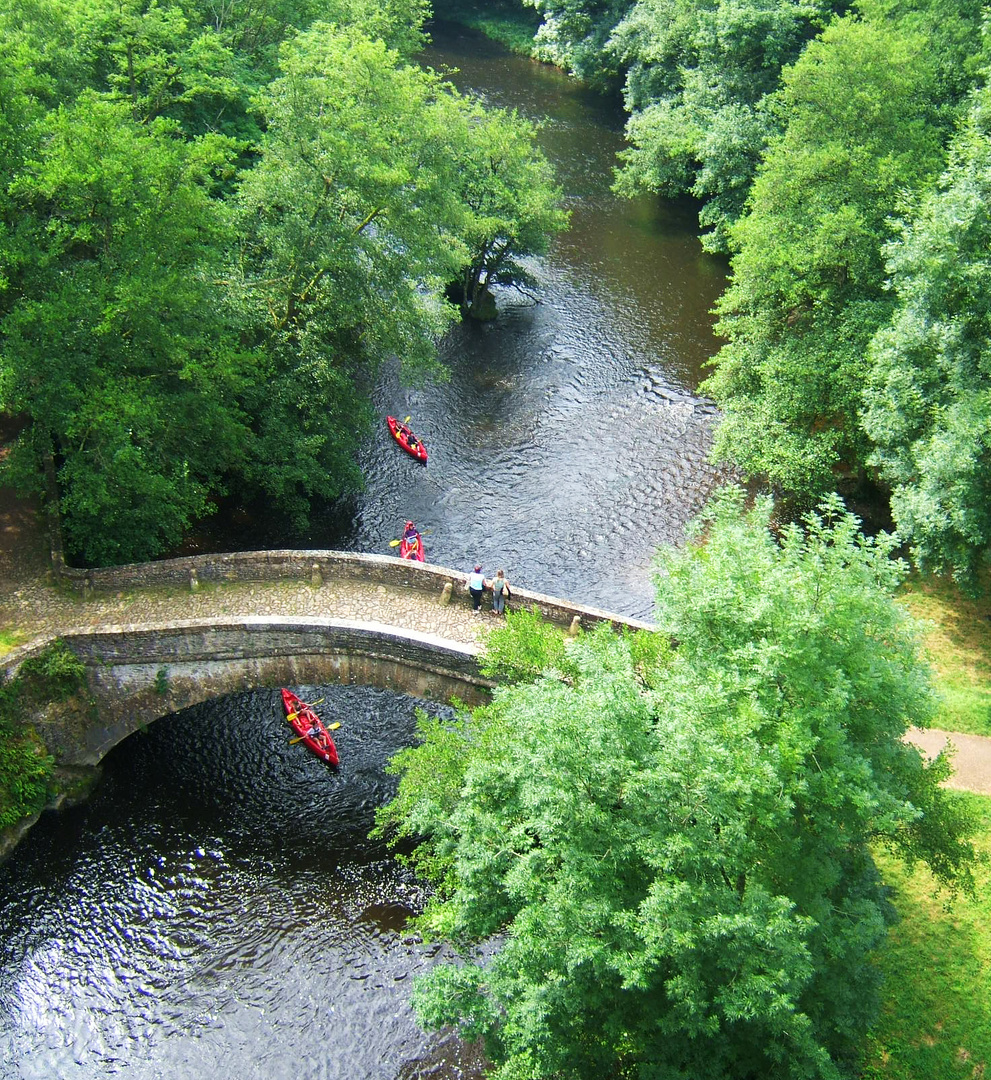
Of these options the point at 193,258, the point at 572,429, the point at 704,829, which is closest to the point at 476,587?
the point at 704,829

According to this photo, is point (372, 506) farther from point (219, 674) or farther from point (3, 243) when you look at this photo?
point (3, 243)

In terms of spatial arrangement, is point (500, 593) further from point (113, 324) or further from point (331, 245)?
point (331, 245)

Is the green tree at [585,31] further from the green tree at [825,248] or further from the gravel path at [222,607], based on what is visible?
the gravel path at [222,607]

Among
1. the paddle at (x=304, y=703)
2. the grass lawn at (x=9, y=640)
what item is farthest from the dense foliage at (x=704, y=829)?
the grass lawn at (x=9, y=640)

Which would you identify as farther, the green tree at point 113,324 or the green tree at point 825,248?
the green tree at point 825,248

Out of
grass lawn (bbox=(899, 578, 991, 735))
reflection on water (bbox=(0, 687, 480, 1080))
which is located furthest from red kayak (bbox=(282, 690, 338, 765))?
grass lawn (bbox=(899, 578, 991, 735))


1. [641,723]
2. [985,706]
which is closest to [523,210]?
[985,706]
